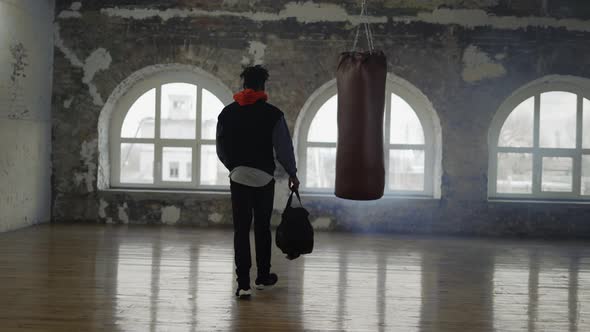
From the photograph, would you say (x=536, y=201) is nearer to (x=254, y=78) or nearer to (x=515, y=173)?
(x=515, y=173)

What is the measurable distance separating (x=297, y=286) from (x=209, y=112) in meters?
3.97

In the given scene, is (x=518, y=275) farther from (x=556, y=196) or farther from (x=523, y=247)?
(x=556, y=196)

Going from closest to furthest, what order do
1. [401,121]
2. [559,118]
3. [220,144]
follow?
1. [220,144]
2. [559,118]
3. [401,121]

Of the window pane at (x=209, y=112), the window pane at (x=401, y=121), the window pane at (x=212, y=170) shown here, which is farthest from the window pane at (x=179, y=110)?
the window pane at (x=401, y=121)

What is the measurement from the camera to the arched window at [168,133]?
7.95 meters

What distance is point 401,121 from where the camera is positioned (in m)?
7.85

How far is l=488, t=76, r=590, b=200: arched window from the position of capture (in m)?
7.70

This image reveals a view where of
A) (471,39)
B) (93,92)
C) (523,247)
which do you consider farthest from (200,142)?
(523,247)

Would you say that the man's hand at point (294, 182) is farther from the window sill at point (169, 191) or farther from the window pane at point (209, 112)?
the window pane at point (209, 112)

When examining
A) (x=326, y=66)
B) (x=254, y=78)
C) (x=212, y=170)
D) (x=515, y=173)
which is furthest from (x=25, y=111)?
(x=515, y=173)

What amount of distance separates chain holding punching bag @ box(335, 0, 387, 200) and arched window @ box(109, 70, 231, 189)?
116 inches

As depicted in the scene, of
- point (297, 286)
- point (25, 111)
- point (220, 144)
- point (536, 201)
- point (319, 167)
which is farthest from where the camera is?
point (319, 167)

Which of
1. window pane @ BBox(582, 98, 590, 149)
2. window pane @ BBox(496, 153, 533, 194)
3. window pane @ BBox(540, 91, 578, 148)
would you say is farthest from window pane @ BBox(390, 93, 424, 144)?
window pane @ BBox(582, 98, 590, 149)

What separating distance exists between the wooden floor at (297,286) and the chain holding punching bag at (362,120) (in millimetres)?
745
